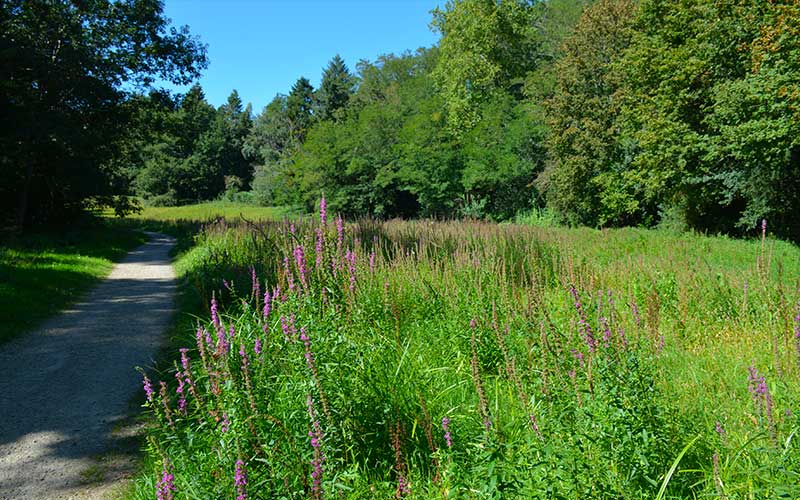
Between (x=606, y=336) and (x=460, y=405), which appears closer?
(x=606, y=336)

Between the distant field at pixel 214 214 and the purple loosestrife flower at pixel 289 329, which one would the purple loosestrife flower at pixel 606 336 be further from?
the distant field at pixel 214 214

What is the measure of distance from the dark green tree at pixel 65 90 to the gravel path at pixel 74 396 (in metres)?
11.1

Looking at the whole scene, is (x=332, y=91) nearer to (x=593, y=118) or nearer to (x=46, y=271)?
(x=593, y=118)

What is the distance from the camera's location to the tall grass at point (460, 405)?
2654mm

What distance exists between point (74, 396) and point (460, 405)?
3.88 meters

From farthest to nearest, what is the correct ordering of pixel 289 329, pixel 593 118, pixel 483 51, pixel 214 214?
pixel 214 214 < pixel 483 51 < pixel 593 118 < pixel 289 329

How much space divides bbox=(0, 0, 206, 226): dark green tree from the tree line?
1.84 ft

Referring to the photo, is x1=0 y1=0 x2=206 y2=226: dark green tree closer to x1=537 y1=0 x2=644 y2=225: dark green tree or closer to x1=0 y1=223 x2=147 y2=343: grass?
x1=0 y1=223 x2=147 y2=343: grass

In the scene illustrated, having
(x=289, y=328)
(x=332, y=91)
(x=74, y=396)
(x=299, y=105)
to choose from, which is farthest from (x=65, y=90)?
(x=299, y=105)

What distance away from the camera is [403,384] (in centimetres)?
395

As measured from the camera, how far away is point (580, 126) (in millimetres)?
24125

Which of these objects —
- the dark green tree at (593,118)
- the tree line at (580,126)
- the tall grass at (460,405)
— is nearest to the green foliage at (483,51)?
the tree line at (580,126)

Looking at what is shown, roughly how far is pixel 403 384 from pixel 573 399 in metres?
1.28

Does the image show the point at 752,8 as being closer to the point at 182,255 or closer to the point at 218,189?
the point at 182,255
